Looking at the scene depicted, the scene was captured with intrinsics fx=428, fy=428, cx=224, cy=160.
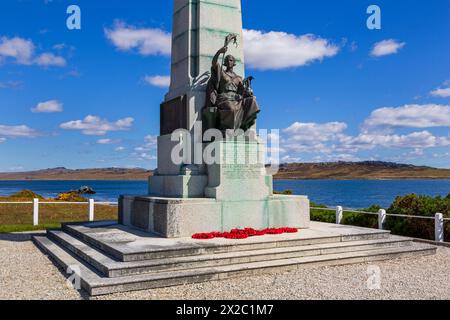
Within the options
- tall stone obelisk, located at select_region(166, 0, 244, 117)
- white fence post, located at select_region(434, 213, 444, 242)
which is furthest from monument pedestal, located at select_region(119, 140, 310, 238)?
white fence post, located at select_region(434, 213, 444, 242)

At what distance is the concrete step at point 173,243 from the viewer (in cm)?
773

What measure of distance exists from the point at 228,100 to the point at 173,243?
3984 millimetres

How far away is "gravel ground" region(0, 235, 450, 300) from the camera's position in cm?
654

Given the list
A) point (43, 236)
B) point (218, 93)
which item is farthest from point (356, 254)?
point (43, 236)

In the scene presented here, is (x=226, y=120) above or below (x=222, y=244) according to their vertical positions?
above

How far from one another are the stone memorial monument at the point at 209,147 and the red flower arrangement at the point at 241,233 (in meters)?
0.39

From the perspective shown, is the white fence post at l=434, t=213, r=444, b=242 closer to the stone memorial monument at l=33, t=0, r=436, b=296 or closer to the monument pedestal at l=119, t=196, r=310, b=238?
the stone memorial monument at l=33, t=0, r=436, b=296

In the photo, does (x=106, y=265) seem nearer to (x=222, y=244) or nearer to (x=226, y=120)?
(x=222, y=244)

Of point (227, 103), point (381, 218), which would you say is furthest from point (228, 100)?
point (381, 218)

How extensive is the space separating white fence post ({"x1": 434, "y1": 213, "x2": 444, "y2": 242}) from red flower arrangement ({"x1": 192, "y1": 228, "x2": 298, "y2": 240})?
4349 millimetres

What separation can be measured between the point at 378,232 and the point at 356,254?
1.60 m

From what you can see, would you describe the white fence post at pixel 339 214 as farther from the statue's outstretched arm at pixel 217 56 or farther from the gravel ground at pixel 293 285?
the statue's outstretched arm at pixel 217 56
